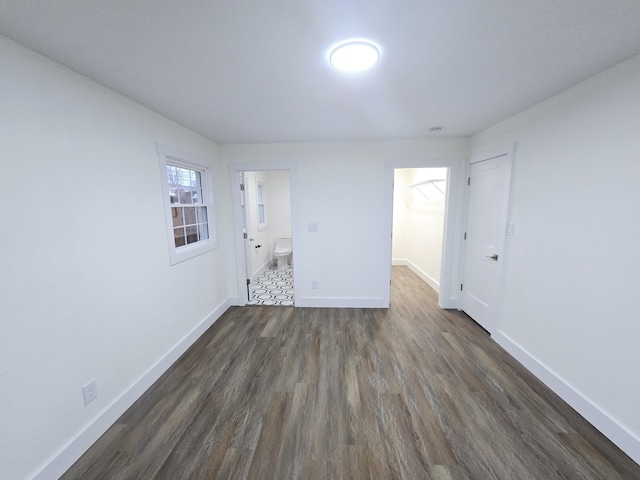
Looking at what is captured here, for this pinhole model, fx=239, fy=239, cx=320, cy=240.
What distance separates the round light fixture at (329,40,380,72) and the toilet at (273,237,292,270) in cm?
439

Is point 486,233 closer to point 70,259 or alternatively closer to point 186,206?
point 186,206

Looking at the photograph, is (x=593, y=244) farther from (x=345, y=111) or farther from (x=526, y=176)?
(x=345, y=111)

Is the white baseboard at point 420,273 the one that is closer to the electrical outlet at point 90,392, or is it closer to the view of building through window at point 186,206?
the view of building through window at point 186,206

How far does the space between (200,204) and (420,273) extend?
13.6 feet

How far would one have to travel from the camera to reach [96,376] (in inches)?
62.7

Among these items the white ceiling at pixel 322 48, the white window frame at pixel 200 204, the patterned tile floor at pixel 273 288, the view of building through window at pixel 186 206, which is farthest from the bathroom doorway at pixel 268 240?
the white ceiling at pixel 322 48

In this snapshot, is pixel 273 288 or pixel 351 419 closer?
pixel 351 419

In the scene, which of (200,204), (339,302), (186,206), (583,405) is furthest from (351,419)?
(200,204)

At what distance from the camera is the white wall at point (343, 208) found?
10.5ft

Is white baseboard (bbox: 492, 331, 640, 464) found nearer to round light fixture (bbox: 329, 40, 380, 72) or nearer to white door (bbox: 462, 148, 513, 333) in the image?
white door (bbox: 462, 148, 513, 333)

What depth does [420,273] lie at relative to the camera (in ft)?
15.9

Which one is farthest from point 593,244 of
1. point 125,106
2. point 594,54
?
point 125,106

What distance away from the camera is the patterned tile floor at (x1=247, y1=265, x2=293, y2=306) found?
12.4ft

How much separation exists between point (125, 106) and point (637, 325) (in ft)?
12.2
